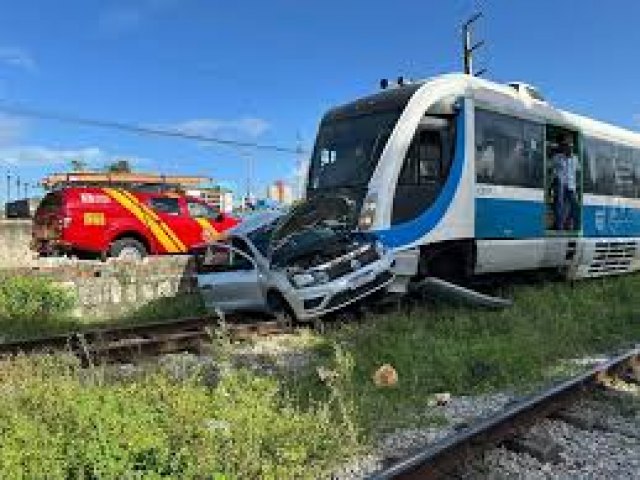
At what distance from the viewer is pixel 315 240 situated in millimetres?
10547

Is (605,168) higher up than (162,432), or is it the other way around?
(605,168)

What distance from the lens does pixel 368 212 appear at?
35.3 feet

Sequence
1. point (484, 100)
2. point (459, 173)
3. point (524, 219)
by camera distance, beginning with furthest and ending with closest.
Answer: point (524, 219) → point (484, 100) → point (459, 173)

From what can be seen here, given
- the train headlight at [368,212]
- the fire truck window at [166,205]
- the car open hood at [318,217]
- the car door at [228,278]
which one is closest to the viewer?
the train headlight at [368,212]

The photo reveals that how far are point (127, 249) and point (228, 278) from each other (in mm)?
6616

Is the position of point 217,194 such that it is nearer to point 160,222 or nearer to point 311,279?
point 160,222

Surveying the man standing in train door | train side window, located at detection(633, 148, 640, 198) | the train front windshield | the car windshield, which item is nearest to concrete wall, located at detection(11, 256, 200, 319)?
the car windshield

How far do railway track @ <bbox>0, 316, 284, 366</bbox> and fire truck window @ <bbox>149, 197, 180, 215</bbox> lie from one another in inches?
301

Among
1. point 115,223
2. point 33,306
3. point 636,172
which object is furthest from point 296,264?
point 636,172

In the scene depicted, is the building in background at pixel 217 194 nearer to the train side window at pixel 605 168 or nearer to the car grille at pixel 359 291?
the train side window at pixel 605 168

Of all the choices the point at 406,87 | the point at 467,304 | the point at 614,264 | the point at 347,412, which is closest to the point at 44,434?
the point at 347,412

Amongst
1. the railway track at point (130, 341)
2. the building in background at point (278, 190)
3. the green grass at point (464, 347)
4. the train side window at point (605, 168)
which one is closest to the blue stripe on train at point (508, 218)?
the green grass at point (464, 347)

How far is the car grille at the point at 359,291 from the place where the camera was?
10.2m

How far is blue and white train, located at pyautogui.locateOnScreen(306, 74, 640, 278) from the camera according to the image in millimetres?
11070
